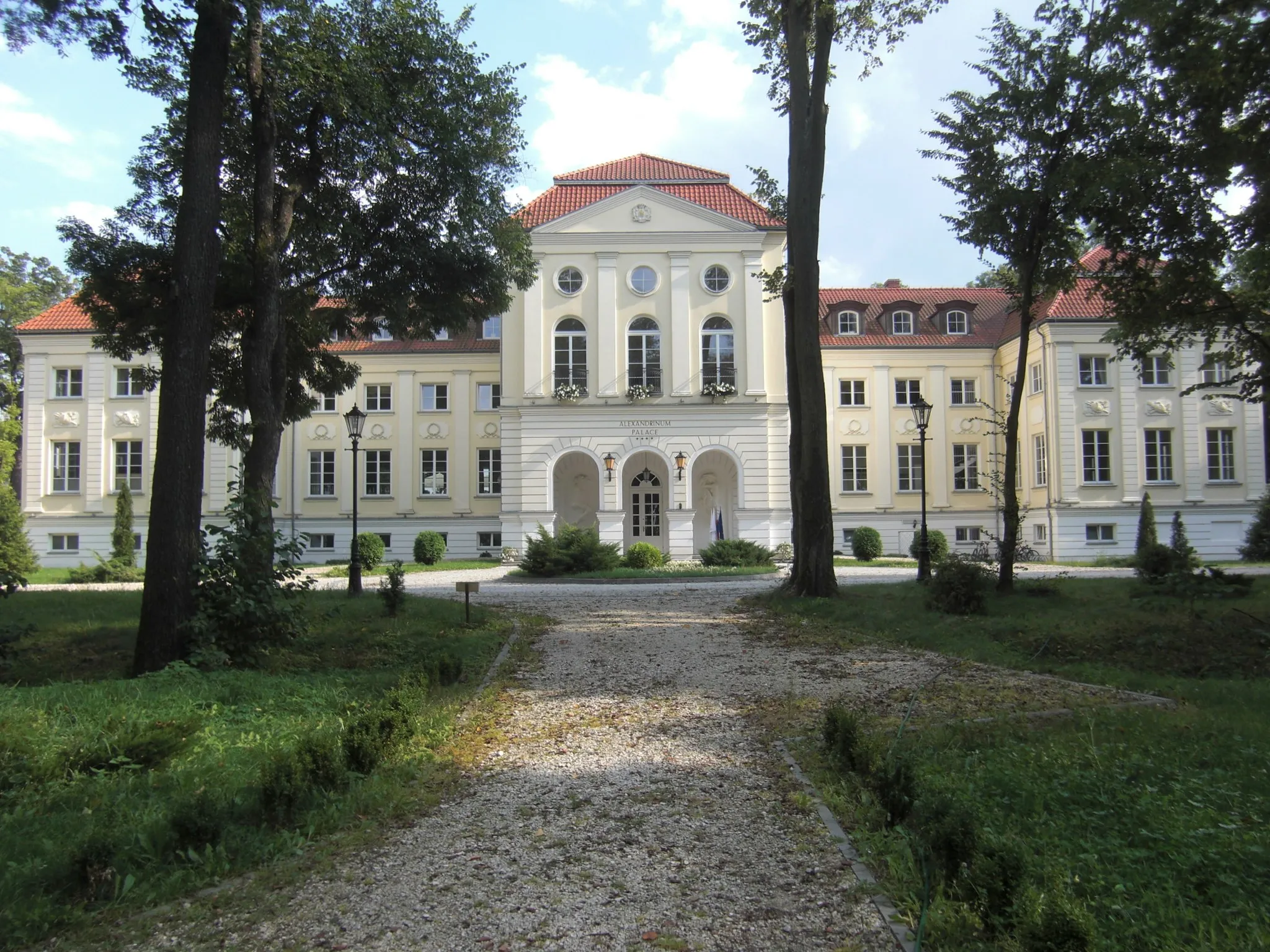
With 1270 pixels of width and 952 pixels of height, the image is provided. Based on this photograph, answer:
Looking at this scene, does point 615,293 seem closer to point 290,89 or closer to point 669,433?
point 669,433

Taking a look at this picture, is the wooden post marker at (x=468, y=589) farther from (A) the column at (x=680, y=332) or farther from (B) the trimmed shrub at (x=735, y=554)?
(A) the column at (x=680, y=332)

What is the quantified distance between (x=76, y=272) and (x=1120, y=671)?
17247 mm

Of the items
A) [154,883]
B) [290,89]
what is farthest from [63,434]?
[154,883]

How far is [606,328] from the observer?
33.0m

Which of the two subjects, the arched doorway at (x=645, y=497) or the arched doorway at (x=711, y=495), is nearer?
the arched doorway at (x=711, y=495)

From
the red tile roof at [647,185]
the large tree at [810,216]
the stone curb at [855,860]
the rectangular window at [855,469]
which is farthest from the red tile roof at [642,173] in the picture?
the stone curb at [855,860]

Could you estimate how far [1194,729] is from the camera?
6.10 meters

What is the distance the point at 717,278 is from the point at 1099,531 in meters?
16.7

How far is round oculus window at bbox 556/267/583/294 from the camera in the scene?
3338cm

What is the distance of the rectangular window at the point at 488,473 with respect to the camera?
38.4 m

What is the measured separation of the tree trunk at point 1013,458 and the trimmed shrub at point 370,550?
70.5ft

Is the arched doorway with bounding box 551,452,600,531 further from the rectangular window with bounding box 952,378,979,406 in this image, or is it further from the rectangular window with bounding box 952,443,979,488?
the rectangular window with bounding box 952,378,979,406

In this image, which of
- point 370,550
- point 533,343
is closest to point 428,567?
point 370,550

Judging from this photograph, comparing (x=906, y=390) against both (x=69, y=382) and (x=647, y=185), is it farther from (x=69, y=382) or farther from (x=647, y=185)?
(x=69, y=382)
